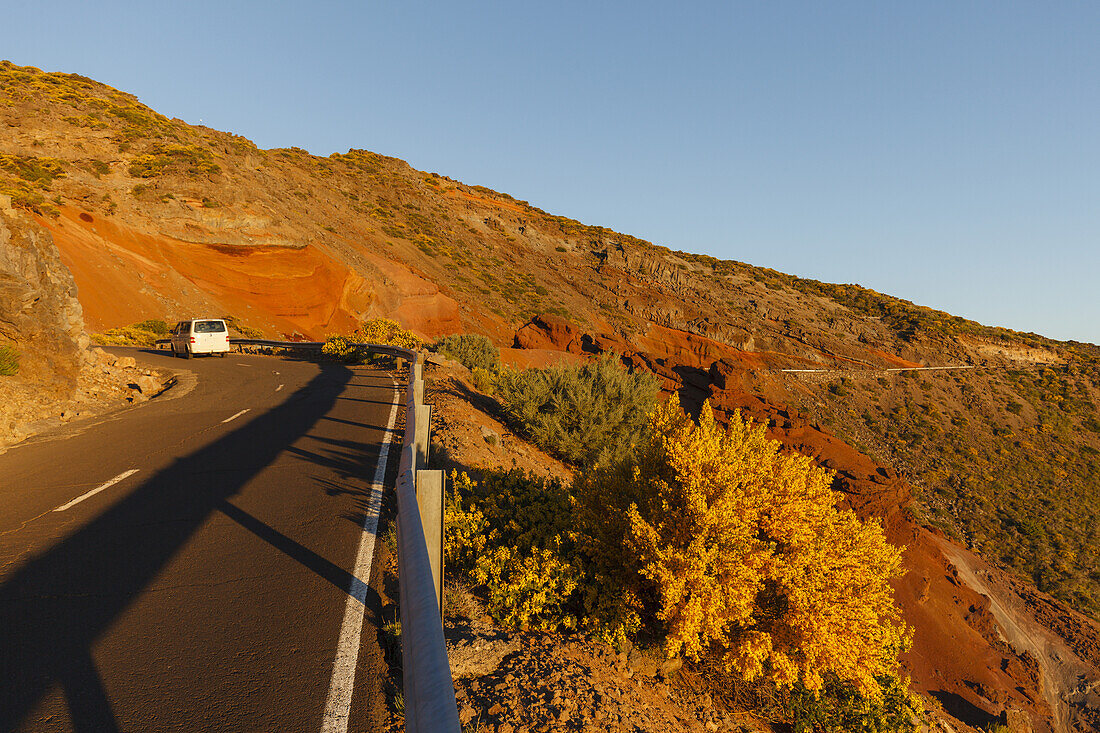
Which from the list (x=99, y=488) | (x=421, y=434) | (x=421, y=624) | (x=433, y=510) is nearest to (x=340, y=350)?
(x=99, y=488)

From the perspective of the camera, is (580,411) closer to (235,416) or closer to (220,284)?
(235,416)

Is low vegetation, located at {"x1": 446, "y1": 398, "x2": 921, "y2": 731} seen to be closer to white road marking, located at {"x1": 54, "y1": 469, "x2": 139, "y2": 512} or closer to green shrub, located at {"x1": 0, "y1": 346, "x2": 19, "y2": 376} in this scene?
white road marking, located at {"x1": 54, "y1": 469, "x2": 139, "y2": 512}

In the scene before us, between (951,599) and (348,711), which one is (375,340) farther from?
(951,599)

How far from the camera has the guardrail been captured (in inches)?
62.6

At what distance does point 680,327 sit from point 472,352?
30254 mm

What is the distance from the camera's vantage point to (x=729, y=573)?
4.43 m

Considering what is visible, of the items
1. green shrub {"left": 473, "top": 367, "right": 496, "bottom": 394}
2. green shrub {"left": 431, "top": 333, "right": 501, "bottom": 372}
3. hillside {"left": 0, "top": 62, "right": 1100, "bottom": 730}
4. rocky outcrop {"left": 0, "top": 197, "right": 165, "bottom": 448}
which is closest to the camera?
rocky outcrop {"left": 0, "top": 197, "right": 165, "bottom": 448}

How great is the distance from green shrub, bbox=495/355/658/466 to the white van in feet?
48.6

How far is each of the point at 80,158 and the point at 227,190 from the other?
339 inches

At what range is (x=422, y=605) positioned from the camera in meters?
2.18

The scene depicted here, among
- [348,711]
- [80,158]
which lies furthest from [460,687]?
[80,158]

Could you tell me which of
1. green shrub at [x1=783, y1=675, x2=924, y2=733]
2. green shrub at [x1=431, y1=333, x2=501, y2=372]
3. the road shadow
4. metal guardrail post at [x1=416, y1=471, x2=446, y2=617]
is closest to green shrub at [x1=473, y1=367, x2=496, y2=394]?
green shrub at [x1=431, y1=333, x2=501, y2=372]

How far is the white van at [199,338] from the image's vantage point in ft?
63.5

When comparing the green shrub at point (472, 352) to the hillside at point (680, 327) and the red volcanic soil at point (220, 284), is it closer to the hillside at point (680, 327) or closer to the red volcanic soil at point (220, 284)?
the hillside at point (680, 327)
